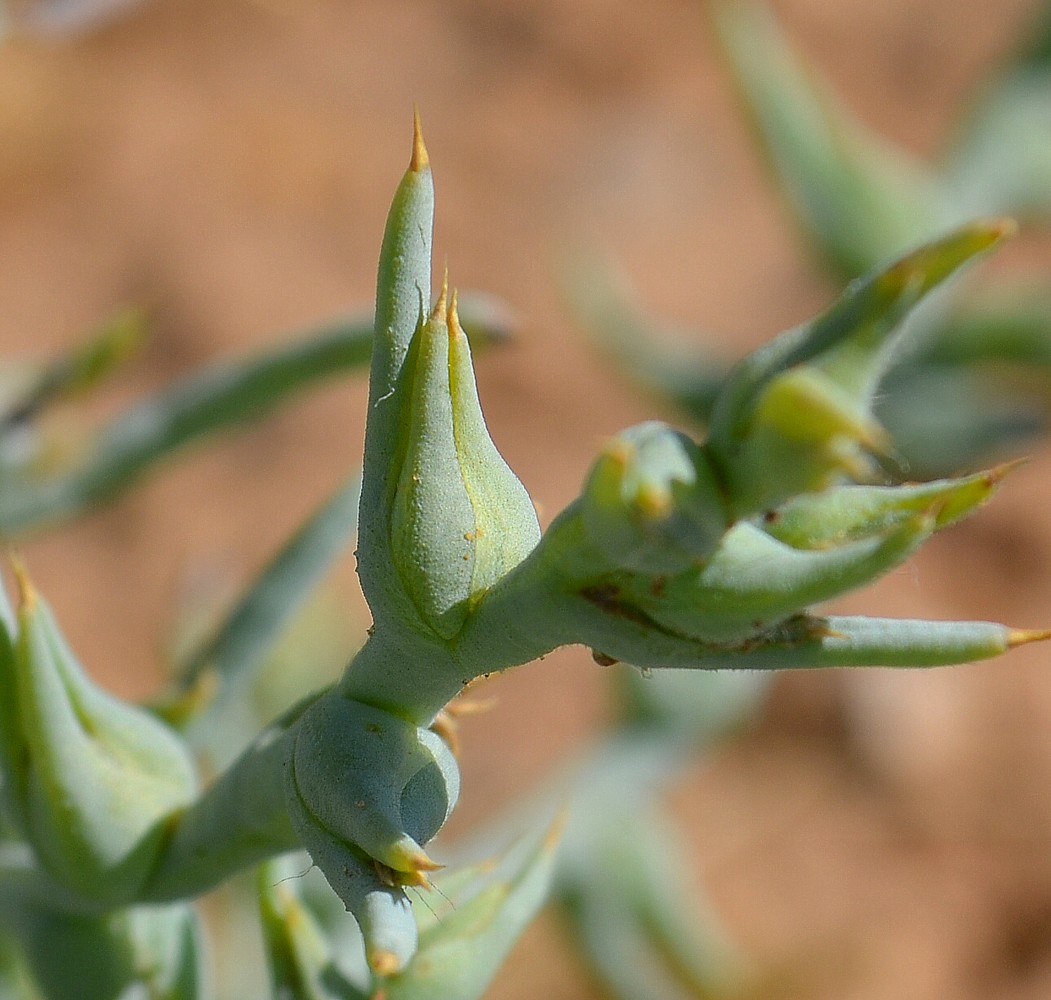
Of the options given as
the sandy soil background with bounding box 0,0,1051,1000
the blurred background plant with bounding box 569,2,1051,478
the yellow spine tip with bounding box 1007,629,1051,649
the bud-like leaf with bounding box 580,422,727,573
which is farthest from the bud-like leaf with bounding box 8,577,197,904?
the sandy soil background with bounding box 0,0,1051,1000

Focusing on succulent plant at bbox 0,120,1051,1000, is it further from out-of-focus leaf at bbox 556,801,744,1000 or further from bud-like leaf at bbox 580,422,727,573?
out-of-focus leaf at bbox 556,801,744,1000

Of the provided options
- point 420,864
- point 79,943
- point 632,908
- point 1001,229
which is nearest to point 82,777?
point 79,943

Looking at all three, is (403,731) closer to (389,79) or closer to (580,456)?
(580,456)

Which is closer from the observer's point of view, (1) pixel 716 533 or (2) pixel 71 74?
(1) pixel 716 533

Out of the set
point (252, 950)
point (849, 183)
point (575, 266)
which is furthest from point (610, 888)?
point (575, 266)

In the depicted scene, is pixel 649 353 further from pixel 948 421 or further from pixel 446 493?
pixel 446 493

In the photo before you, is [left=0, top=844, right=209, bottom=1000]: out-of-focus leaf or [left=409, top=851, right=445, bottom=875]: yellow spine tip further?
[left=0, top=844, right=209, bottom=1000]: out-of-focus leaf

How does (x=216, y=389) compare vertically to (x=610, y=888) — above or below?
above
